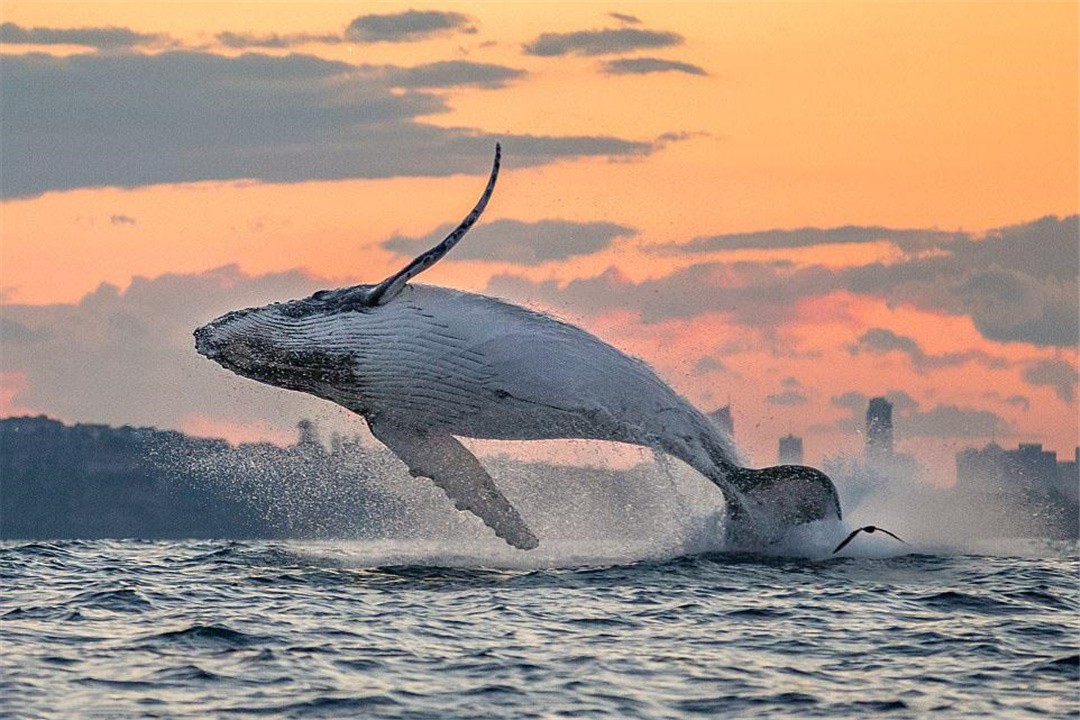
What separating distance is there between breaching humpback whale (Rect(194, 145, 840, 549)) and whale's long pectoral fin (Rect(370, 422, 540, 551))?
2 cm

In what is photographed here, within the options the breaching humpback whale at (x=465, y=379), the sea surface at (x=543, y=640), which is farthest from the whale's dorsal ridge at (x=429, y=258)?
the sea surface at (x=543, y=640)

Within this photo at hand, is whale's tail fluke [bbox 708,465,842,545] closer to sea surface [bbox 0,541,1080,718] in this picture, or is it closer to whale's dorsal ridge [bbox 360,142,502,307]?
sea surface [bbox 0,541,1080,718]

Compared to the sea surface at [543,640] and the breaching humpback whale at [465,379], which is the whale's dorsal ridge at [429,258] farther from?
the sea surface at [543,640]

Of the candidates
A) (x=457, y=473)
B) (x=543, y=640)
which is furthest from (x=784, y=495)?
(x=543, y=640)

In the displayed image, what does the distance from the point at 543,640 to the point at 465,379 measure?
441 cm

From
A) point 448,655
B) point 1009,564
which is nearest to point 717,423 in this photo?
point 1009,564

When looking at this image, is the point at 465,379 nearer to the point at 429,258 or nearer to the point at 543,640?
the point at 429,258

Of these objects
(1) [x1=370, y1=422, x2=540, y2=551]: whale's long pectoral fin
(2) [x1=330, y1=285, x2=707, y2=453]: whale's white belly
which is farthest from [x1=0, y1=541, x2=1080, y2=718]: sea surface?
(2) [x1=330, y1=285, x2=707, y2=453]: whale's white belly

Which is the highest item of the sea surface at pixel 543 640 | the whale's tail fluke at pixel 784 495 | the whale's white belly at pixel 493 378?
the whale's white belly at pixel 493 378

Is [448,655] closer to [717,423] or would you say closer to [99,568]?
[717,423]

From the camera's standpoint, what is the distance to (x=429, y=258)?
66.0ft

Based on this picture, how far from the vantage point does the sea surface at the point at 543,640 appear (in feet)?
47.2

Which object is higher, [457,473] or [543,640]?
[457,473]

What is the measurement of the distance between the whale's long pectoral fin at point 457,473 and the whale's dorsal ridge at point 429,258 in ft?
5.03
